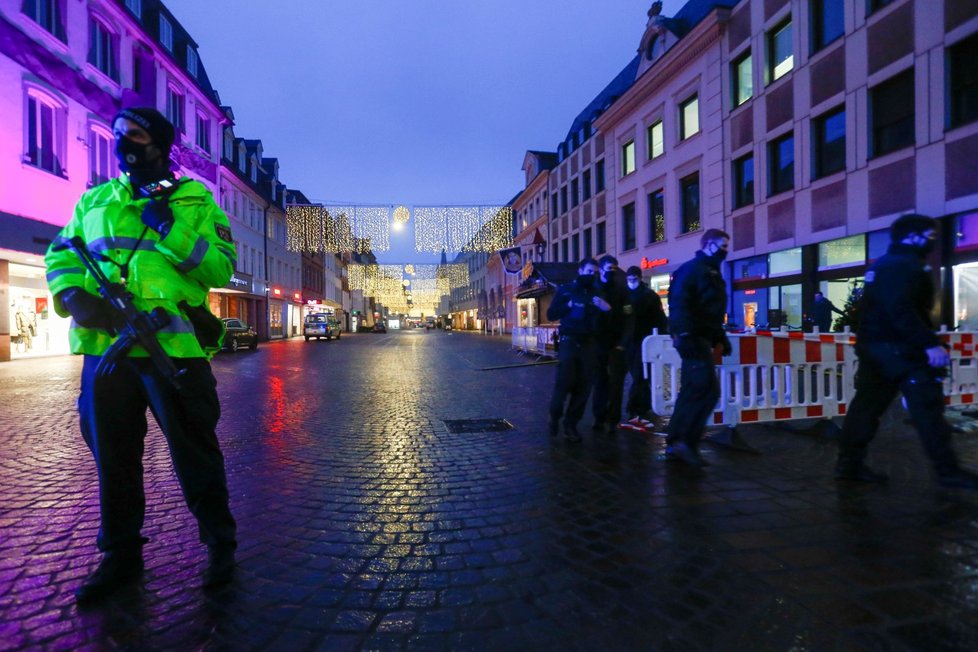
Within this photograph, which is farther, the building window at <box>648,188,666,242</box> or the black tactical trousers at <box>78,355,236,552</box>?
the building window at <box>648,188,666,242</box>

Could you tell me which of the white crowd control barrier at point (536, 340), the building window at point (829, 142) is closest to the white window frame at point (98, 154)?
the white crowd control barrier at point (536, 340)

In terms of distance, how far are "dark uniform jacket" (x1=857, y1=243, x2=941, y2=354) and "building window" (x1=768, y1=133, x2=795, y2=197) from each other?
11894mm

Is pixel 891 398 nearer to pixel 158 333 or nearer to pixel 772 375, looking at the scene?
pixel 772 375

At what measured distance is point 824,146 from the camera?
13148 millimetres

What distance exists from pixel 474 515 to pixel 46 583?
2.05 m

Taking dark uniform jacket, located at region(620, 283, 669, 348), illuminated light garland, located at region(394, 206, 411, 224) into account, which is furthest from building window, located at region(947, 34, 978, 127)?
illuminated light garland, located at region(394, 206, 411, 224)

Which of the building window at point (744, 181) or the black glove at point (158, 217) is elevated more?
the building window at point (744, 181)

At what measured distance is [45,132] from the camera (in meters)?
16.4

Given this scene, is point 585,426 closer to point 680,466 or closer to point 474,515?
point 680,466

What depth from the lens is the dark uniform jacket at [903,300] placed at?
3.40 metres

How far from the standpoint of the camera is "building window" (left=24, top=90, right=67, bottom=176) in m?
15.7

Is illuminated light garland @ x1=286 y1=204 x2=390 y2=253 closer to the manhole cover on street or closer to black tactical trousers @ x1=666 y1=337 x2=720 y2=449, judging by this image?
the manhole cover on street

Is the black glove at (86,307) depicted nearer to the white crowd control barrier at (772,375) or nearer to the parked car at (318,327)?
the white crowd control barrier at (772,375)

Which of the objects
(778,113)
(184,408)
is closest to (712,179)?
(778,113)
